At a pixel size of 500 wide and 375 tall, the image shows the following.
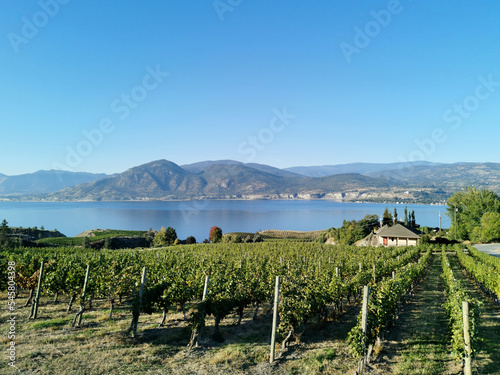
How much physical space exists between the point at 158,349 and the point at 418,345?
7.73 meters

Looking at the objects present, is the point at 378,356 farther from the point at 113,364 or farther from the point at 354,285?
the point at 113,364

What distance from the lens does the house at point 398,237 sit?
43125mm

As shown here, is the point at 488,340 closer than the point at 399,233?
Yes

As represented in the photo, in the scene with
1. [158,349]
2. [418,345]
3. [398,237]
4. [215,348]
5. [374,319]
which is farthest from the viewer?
[398,237]

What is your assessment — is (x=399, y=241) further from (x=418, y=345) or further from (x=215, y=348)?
(x=215, y=348)

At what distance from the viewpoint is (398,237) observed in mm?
43688

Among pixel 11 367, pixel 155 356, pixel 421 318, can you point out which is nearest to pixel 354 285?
pixel 421 318

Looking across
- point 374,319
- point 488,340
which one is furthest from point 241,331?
point 488,340

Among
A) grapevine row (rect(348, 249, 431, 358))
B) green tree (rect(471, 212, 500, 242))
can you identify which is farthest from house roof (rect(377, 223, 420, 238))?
grapevine row (rect(348, 249, 431, 358))

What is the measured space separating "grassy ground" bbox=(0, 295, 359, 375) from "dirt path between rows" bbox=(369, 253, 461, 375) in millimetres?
1190

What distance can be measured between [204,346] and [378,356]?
195 inches

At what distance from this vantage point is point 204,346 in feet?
26.6

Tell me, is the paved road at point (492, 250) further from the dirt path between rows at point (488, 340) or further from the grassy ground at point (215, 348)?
the grassy ground at point (215, 348)

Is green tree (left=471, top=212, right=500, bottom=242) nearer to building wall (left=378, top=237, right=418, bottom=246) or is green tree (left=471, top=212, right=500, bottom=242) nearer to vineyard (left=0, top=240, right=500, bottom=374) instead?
building wall (left=378, top=237, right=418, bottom=246)
